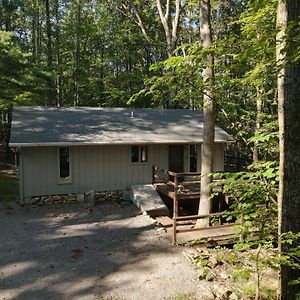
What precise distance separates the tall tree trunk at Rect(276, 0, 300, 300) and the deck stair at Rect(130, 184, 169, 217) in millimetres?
7947

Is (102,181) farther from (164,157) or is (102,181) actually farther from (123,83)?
(123,83)

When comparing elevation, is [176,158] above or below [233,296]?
above

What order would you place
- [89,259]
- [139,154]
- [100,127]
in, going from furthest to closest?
1. [100,127]
2. [139,154]
3. [89,259]

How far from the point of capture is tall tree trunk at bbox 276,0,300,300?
4125 mm

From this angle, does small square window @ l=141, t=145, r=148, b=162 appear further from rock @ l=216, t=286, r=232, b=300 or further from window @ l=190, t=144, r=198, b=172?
rock @ l=216, t=286, r=232, b=300


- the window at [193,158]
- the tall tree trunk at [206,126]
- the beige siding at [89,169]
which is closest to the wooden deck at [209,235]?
the tall tree trunk at [206,126]

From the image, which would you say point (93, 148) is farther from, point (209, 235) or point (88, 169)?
point (209, 235)

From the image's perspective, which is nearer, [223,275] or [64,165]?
[223,275]

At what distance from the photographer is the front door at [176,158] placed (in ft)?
53.4

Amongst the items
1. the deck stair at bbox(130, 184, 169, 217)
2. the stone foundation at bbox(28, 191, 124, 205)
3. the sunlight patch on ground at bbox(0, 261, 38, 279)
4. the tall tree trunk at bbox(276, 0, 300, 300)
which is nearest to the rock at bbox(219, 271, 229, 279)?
the tall tree trunk at bbox(276, 0, 300, 300)

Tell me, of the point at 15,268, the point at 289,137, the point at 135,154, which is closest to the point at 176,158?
Result: the point at 135,154

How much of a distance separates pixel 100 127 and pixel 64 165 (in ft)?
8.04

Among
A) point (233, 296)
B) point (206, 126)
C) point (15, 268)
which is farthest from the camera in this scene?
point (206, 126)

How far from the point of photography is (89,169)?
13.9 metres
